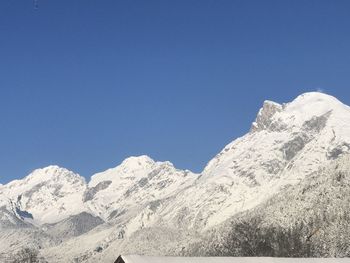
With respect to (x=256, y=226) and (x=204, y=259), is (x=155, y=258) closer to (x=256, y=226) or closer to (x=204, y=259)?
(x=204, y=259)

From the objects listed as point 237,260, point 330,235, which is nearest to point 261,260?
point 237,260

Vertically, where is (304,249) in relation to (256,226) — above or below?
below

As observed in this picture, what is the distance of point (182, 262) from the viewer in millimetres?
68312

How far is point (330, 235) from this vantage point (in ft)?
631

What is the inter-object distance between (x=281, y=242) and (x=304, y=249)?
658 centimetres

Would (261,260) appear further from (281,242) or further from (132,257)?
(281,242)

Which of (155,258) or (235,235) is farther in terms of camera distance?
(235,235)

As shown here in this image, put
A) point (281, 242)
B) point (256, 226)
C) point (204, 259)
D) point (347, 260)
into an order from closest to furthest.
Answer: point (204, 259)
point (347, 260)
point (281, 242)
point (256, 226)

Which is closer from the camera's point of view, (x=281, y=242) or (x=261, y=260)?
(x=261, y=260)

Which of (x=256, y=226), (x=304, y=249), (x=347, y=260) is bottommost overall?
(x=347, y=260)

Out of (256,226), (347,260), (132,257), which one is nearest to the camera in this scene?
(132,257)

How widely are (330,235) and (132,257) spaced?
134936mm

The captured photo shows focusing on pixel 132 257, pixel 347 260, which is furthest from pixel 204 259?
pixel 347 260

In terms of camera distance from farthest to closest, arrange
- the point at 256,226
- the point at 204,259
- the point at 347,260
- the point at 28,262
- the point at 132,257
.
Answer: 1. the point at 256,226
2. the point at 28,262
3. the point at 347,260
4. the point at 204,259
5. the point at 132,257
